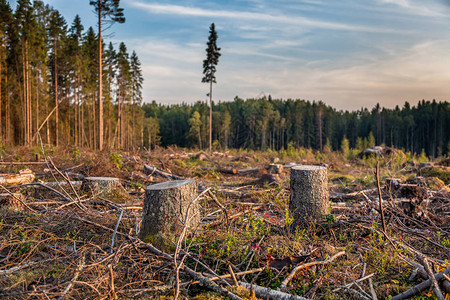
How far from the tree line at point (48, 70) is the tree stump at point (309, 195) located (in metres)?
19.5

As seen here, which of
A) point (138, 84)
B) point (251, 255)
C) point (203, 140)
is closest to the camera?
point (251, 255)

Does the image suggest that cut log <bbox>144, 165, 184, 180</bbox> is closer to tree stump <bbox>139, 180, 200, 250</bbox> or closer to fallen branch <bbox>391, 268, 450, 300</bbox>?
tree stump <bbox>139, 180, 200, 250</bbox>

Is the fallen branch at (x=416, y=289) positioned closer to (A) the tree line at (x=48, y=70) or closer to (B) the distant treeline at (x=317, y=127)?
(A) the tree line at (x=48, y=70)

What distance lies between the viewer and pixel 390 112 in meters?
90.6

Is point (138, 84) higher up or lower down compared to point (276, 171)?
higher up

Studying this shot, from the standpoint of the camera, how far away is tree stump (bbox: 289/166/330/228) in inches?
191

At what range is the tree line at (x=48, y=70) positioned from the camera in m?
27.0

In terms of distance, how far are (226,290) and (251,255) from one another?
84 cm

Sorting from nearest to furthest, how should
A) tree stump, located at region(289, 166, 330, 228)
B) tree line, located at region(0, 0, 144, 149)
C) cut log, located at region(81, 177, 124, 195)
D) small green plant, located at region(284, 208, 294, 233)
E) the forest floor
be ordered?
the forest floor → small green plant, located at region(284, 208, 294, 233) → tree stump, located at region(289, 166, 330, 228) → cut log, located at region(81, 177, 124, 195) → tree line, located at region(0, 0, 144, 149)

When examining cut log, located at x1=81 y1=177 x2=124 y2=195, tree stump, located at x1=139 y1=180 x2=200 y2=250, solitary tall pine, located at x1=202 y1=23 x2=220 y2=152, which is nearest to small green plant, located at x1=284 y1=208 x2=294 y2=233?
tree stump, located at x1=139 y1=180 x2=200 y2=250

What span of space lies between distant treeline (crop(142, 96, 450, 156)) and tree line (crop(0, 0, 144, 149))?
3821 centimetres

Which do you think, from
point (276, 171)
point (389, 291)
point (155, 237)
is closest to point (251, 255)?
point (155, 237)

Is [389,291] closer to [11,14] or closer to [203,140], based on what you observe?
[11,14]

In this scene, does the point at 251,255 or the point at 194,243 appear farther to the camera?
the point at 194,243
